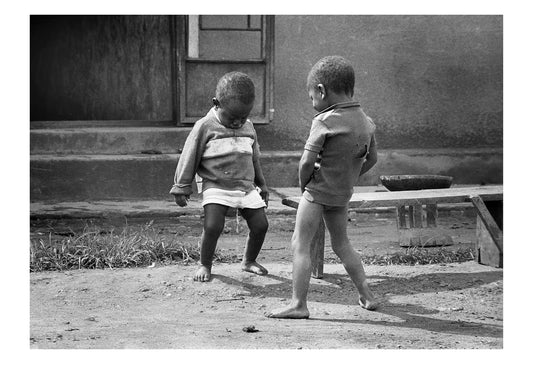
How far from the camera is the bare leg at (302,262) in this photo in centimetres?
491

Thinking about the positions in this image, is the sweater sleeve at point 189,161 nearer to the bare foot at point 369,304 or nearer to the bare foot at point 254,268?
the bare foot at point 254,268

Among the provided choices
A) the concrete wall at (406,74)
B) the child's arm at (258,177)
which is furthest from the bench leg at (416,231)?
the concrete wall at (406,74)

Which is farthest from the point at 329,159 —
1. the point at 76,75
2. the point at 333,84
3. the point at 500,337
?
the point at 76,75

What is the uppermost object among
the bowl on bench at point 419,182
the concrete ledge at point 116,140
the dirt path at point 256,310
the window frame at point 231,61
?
the window frame at point 231,61

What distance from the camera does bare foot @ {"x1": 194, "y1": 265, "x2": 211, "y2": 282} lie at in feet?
18.8

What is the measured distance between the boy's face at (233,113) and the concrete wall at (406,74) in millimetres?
3769

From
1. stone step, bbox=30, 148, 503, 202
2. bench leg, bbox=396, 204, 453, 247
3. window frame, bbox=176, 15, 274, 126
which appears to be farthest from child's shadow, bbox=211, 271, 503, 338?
window frame, bbox=176, 15, 274, 126

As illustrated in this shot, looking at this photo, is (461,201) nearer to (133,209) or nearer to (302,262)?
(302,262)

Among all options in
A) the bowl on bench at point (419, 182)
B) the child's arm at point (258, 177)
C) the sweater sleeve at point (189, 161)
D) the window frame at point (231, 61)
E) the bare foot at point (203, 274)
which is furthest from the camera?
the window frame at point (231, 61)

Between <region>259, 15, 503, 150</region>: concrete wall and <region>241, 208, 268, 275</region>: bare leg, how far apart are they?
360cm

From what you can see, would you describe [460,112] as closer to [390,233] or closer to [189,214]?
[390,233]

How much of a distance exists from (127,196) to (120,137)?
651 mm

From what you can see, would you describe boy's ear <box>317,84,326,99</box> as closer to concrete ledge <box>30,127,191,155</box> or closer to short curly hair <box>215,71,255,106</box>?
short curly hair <box>215,71,255,106</box>

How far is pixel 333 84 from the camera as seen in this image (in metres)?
4.78
